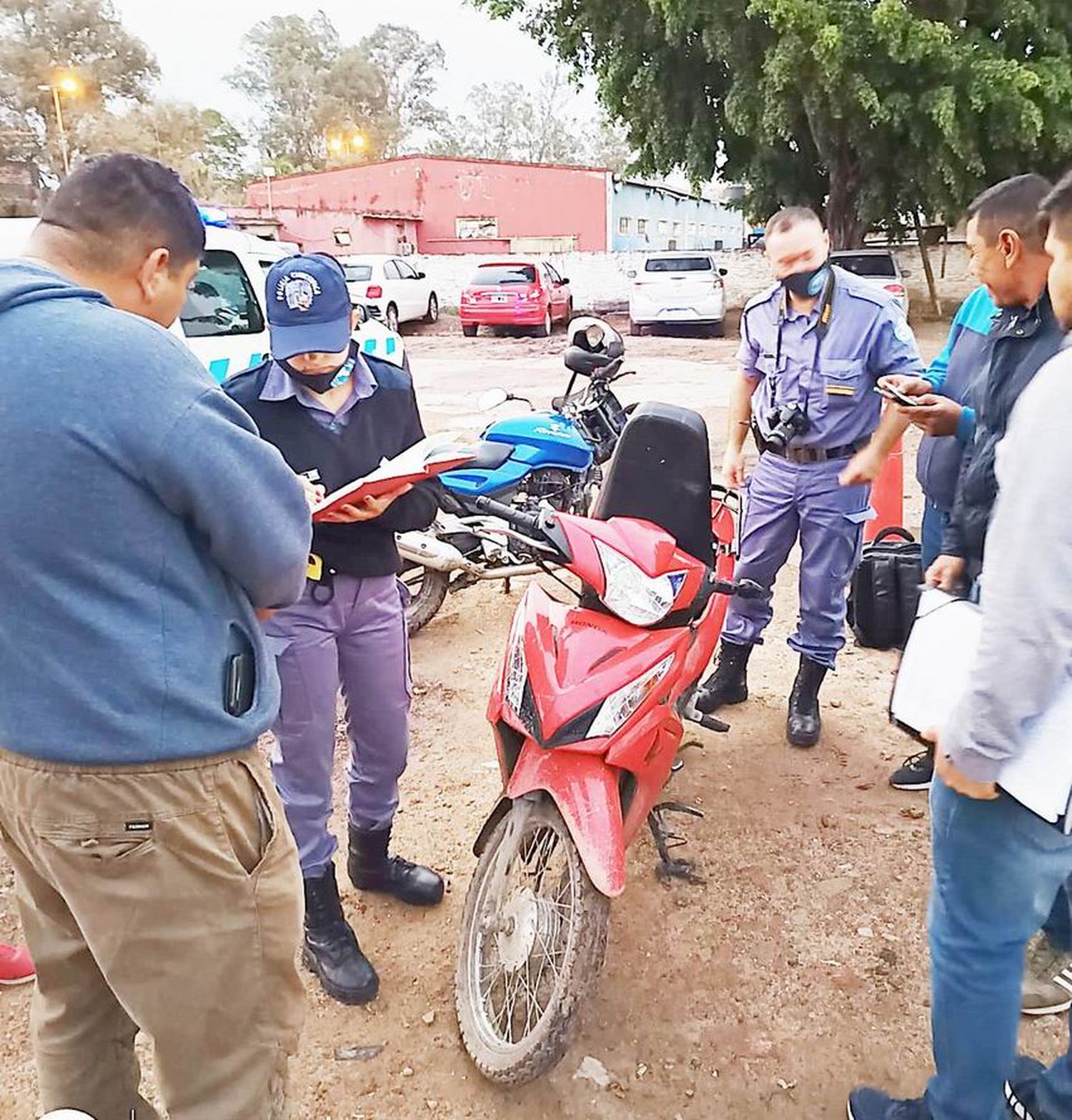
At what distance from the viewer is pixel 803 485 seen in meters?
3.40

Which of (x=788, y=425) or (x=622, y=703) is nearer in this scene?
(x=622, y=703)

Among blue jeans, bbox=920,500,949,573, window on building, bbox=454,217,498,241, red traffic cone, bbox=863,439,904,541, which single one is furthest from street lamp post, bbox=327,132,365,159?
blue jeans, bbox=920,500,949,573

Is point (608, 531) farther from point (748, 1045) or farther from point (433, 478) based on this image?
point (748, 1045)

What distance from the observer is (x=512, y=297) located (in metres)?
17.5

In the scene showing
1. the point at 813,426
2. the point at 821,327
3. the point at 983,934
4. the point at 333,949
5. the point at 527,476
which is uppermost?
the point at 821,327

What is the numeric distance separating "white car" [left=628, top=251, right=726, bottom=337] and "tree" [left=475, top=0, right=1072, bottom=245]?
1.52 metres

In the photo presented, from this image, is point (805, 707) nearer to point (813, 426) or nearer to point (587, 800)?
point (813, 426)

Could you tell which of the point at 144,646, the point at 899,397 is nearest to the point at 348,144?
the point at 899,397

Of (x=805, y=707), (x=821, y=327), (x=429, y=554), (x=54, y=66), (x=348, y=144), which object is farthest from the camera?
(x=348, y=144)

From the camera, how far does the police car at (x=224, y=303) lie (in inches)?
207

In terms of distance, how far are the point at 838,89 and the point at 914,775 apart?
43.3 feet

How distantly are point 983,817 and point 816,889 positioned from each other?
4.24 feet

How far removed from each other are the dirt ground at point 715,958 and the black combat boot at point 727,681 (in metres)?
0.08

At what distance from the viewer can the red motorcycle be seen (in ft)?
6.47
